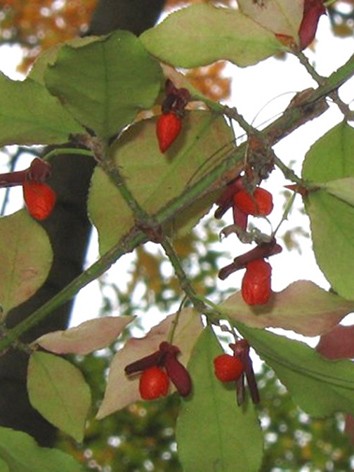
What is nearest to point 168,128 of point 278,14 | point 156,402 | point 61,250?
point 278,14

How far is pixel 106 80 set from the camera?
0.67 meters

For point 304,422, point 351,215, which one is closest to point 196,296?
point 351,215

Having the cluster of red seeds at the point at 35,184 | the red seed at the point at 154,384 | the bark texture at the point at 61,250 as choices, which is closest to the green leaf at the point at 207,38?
the cluster of red seeds at the point at 35,184

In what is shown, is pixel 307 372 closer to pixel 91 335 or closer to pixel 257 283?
pixel 257 283

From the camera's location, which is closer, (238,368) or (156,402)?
(238,368)

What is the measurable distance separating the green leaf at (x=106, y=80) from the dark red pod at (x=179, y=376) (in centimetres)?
19

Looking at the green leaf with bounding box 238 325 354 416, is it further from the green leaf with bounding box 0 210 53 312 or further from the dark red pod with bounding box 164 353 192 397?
the green leaf with bounding box 0 210 53 312

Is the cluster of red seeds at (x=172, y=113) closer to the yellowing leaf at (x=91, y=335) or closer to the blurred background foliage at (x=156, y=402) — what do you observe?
the yellowing leaf at (x=91, y=335)

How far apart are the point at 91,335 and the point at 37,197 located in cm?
12

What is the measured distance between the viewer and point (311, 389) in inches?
30.2

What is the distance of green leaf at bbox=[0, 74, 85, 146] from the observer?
27.1 inches

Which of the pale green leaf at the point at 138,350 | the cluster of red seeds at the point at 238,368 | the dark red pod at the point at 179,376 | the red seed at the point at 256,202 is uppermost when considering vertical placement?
the red seed at the point at 256,202

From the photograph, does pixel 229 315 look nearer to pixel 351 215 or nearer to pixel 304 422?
pixel 351 215

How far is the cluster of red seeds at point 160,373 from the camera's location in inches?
30.8
